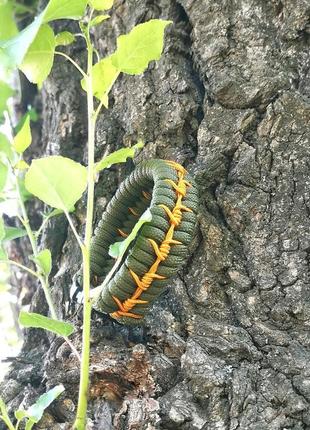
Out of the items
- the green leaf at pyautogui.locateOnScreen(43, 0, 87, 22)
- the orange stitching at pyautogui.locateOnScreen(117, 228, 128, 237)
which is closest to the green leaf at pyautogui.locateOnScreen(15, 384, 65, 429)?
the orange stitching at pyautogui.locateOnScreen(117, 228, 128, 237)

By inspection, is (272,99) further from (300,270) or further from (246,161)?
(300,270)

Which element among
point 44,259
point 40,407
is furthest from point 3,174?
point 40,407

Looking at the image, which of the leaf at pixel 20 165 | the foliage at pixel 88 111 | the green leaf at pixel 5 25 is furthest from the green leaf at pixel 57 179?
the green leaf at pixel 5 25

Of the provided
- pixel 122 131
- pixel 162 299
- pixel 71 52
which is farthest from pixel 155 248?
pixel 71 52

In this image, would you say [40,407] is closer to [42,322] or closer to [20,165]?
[42,322]

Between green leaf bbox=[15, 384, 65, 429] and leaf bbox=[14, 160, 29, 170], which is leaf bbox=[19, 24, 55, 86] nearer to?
leaf bbox=[14, 160, 29, 170]

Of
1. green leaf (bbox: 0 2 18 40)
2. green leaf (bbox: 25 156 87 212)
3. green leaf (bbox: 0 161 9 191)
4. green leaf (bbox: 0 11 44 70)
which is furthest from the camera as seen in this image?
green leaf (bbox: 0 2 18 40)

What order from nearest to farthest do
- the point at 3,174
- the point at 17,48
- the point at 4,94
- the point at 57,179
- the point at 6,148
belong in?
the point at 17,48 < the point at 57,179 < the point at 3,174 < the point at 6,148 < the point at 4,94
